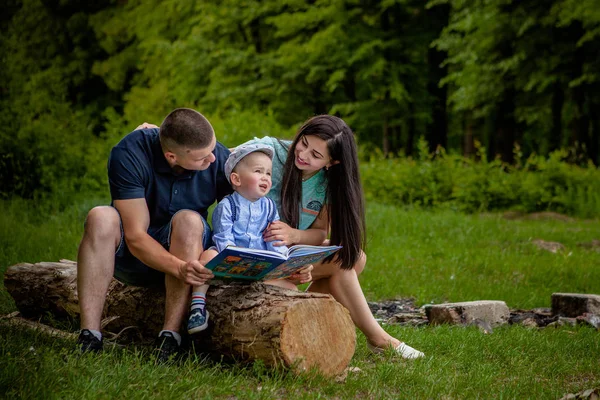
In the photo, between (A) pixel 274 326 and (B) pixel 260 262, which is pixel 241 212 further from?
(A) pixel 274 326

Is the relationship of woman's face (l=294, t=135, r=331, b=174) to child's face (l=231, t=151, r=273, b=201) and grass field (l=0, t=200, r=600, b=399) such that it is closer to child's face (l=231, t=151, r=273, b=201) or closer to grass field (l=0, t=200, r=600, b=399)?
child's face (l=231, t=151, r=273, b=201)

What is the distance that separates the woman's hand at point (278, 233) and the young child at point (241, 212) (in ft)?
0.09

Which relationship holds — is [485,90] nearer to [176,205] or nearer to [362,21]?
[362,21]

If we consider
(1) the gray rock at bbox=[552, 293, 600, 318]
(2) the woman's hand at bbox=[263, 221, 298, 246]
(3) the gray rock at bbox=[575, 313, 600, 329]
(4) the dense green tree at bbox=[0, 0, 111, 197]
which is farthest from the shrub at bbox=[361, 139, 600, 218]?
(2) the woman's hand at bbox=[263, 221, 298, 246]

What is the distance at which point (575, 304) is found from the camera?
7082 mm

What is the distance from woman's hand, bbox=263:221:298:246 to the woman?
0.20 ft

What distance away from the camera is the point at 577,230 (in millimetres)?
12328

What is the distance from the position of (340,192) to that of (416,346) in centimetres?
143

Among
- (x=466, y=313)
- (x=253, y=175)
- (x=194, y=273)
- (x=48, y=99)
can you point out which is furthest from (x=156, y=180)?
(x=48, y=99)

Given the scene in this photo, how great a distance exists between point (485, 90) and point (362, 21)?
4.91 metres

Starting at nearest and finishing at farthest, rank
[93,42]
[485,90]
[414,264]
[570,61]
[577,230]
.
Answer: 1. [414,264]
2. [577,230]
3. [570,61]
4. [485,90]
5. [93,42]

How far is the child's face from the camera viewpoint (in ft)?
13.9

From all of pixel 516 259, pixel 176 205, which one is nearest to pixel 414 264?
pixel 516 259

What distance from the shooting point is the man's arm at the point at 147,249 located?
4004mm
